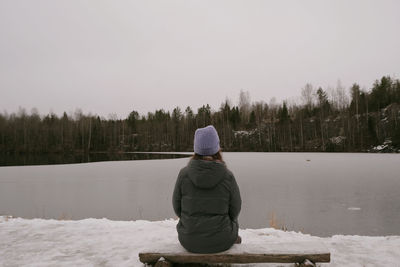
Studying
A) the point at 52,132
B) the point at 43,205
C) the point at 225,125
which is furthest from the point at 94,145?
the point at 43,205

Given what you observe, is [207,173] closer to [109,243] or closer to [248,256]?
[248,256]

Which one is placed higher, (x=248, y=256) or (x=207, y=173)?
(x=207, y=173)

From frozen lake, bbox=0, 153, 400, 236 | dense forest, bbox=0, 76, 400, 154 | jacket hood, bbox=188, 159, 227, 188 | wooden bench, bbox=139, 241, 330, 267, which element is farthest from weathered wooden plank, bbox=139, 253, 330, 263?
dense forest, bbox=0, 76, 400, 154

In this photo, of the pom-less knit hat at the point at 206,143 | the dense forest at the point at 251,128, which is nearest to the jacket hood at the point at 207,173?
the pom-less knit hat at the point at 206,143

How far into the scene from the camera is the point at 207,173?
2.46 meters

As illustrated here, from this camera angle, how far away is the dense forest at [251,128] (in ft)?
151

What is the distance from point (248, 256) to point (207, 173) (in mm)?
838

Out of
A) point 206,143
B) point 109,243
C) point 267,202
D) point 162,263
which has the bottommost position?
point 267,202

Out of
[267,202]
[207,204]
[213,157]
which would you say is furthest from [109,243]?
[267,202]

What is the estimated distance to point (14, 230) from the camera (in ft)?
15.2

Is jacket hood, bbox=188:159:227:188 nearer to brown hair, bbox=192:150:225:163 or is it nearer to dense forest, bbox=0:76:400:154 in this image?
brown hair, bbox=192:150:225:163

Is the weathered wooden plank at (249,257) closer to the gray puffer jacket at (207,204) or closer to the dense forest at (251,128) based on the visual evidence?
the gray puffer jacket at (207,204)

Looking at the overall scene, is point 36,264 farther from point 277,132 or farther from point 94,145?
point 94,145

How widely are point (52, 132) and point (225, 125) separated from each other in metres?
40.9
